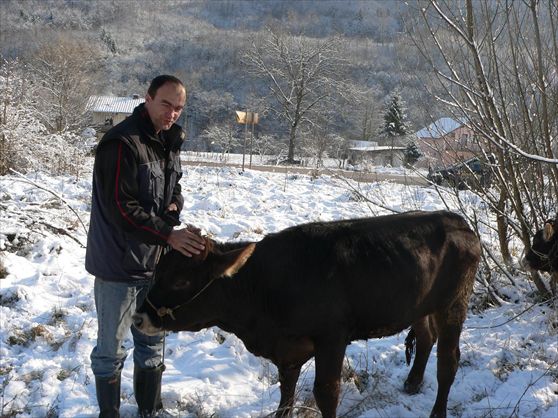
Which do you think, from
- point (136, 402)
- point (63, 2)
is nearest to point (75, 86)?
point (136, 402)

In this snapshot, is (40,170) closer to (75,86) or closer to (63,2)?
(75,86)

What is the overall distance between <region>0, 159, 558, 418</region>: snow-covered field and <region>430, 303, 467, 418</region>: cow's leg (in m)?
0.23

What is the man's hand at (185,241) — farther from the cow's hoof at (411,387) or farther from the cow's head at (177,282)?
the cow's hoof at (411,387)

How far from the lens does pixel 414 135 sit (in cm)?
702

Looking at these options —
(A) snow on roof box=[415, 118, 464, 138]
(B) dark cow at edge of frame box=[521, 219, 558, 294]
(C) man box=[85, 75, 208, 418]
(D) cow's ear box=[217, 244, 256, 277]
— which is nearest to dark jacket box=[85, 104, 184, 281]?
(C) man box=[85, 75, 208, 418]

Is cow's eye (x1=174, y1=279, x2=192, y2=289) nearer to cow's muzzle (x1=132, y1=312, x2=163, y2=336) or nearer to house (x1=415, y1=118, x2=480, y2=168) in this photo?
cow's muzzle (x1=132, y1=312, x2=163, y2=336)

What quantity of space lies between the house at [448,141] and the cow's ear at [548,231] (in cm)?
154

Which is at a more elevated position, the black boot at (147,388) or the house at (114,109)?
the house at (114,109)

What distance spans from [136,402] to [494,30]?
210 inches

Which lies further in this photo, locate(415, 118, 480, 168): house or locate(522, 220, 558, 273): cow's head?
locate(415, 118, 480, 168): house

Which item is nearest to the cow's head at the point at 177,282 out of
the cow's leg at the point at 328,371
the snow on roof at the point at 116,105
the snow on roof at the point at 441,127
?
the cow's leg at the point at 328,371

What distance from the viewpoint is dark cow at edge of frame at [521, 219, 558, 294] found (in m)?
5.16

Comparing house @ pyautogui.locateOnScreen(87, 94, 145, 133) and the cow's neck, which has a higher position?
house @ pyautogui.locateOnScreen(87, 94, 145, 133)

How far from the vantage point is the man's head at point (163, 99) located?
3.27 m
